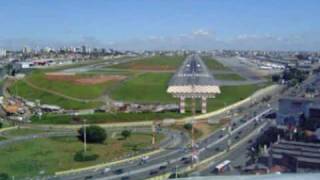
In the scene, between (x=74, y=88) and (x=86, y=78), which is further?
(x=86, y=78)

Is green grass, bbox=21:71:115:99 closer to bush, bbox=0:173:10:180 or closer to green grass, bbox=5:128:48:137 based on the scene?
green grass, bbox=5:128:48:137

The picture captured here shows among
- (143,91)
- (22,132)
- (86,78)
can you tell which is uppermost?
(86,78)

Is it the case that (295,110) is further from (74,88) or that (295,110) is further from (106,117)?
(74,88)

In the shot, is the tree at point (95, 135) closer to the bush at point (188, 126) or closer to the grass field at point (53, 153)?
the grass field at point (53, 153)

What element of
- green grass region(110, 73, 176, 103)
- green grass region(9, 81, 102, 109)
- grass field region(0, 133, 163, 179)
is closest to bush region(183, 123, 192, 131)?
grass field region(0, 133, 163, 179)

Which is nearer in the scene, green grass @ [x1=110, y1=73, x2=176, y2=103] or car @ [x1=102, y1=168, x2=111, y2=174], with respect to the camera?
car @ [x1=102, y1=168, x2=111, y2=174]

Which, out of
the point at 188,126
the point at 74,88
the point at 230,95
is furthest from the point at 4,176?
the point at 74,88

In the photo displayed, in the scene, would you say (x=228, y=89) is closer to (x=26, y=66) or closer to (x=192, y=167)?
(x=192, y=167)
